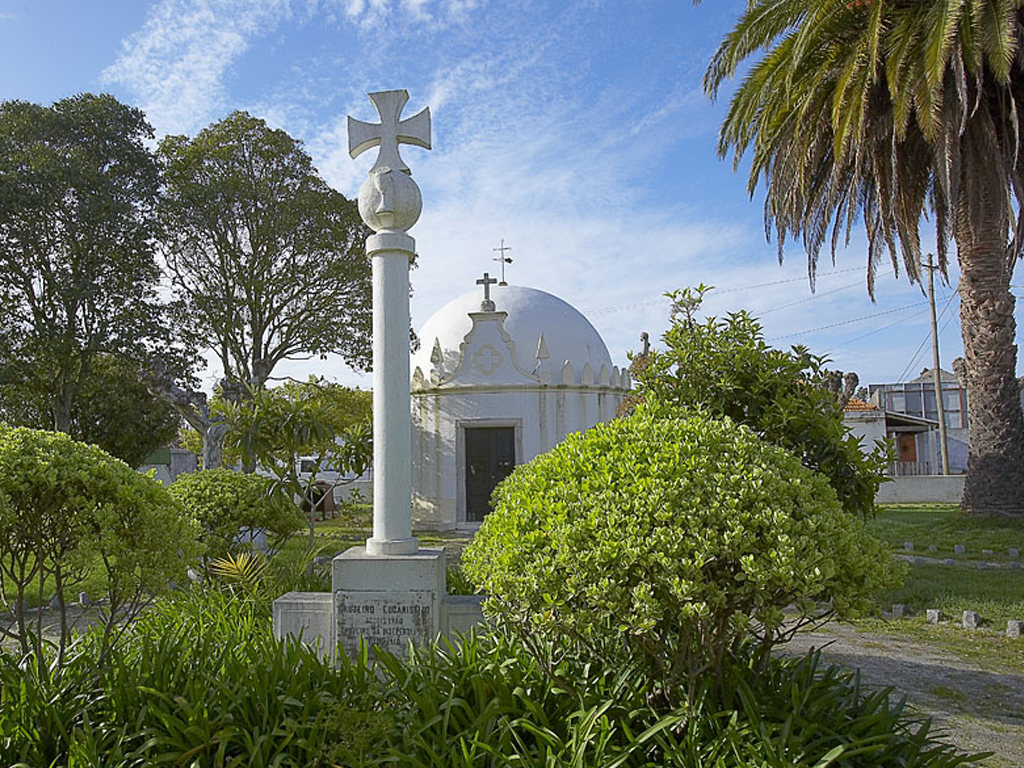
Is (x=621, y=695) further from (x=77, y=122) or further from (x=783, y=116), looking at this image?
(x=77, y=122)

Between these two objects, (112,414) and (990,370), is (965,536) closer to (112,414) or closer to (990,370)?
(990,370)

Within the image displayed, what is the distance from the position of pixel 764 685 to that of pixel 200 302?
64.4 ft

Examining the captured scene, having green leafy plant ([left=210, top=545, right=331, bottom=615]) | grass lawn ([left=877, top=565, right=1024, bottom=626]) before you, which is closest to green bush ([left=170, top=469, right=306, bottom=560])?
green leafy plant ([left=210, top=545, right=331, bottom=615])

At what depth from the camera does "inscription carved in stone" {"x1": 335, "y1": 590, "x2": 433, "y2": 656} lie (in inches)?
211

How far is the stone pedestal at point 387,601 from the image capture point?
17.6 feet

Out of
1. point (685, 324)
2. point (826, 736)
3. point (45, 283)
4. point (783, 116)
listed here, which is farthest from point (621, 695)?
point (45, 283)

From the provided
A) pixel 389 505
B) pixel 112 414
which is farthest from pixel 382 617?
pixel 112 414

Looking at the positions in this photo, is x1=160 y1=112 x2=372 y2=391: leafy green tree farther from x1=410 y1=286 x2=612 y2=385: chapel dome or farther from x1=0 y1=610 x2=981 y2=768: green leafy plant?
x1=0 y1=610 x2=981 y2=768: green leafy plant

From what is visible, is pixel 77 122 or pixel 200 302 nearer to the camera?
pixel 77 122

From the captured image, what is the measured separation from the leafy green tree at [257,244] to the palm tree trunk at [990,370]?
591 inches

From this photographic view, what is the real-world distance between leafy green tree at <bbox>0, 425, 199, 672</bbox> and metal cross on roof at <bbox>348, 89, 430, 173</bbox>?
3.05 m

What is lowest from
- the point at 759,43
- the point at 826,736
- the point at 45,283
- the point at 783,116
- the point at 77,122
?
the point at 826,736

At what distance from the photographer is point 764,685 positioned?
405cm

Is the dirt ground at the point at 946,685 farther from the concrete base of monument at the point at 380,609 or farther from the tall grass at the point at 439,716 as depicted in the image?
the concrete base of monument at the point at 380,609
